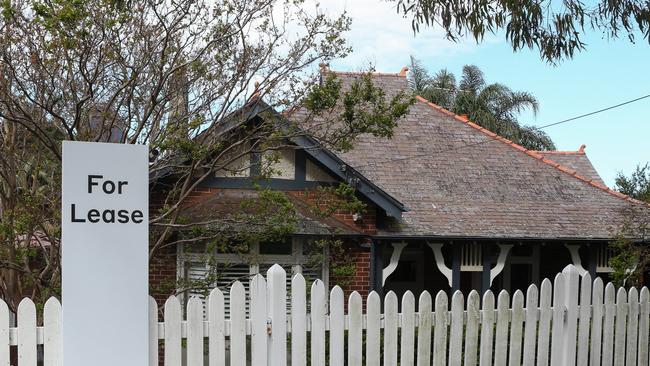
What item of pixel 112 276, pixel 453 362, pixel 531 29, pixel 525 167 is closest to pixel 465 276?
pixel 525 167

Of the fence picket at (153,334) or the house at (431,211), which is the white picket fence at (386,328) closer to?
the fence picket at (153,334)

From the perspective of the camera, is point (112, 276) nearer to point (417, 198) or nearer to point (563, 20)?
point (563, 20)

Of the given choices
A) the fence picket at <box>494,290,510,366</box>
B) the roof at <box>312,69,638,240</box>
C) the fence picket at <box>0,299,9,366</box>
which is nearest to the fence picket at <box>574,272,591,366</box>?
the fence picket at <box>494,290,510,366</box>

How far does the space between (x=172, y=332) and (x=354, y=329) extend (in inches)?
49.7

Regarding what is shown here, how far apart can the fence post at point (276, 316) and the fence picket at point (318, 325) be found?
20cm

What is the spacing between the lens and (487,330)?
5617mm

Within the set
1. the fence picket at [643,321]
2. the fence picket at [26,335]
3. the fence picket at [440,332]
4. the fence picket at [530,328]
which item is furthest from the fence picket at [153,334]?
the fence picket at [643,321]

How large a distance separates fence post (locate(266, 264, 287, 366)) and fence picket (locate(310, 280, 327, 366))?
0.20m

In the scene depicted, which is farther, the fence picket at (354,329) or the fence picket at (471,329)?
the fence picket at (471,329)

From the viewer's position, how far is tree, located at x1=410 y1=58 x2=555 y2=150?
33719mm

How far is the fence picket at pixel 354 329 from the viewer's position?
512cm

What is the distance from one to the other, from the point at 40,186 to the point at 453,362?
19.4 feet

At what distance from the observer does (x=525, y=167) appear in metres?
14.9

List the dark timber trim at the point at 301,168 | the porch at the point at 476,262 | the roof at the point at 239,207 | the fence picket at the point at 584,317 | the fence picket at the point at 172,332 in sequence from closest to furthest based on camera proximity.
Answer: the fence picket at the point at 172,332 < the fence picket at the point at 584,317 < the roof at the point at 239,207 < the dark timber trim at the point at 301,168 < the porch at the point at 476,262
